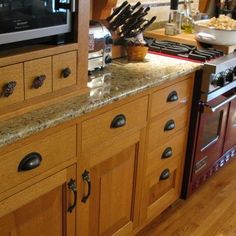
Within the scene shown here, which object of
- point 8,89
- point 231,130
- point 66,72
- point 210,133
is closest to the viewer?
point 8,89

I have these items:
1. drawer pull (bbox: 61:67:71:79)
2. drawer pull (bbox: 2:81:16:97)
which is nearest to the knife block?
drawer pull (bbox: 61:67:71:79)

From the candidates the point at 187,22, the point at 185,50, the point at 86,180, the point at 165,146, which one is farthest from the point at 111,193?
the point at 187,22

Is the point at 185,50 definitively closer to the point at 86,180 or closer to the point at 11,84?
the point at 86,180

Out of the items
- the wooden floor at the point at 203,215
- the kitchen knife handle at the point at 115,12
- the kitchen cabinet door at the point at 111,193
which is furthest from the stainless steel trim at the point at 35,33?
the wooden floor at the point at 203,215

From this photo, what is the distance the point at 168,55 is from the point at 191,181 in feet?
2.56

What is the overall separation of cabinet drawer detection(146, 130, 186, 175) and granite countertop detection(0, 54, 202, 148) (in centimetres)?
38

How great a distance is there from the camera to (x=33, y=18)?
134 cm

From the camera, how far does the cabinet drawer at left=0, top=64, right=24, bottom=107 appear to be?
1279 millimetres

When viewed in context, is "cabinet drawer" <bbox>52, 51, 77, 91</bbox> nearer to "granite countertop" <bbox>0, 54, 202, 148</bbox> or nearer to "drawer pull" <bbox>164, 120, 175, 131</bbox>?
"granite countertop" <bbox>0, 54, 202, 148</bbox>

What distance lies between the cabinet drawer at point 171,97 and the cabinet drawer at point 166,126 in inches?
1.8

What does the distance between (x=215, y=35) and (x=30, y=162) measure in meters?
1.52

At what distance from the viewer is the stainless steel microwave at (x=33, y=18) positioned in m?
1.25

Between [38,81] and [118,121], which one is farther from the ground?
[38,81]

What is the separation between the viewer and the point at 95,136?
157cm
